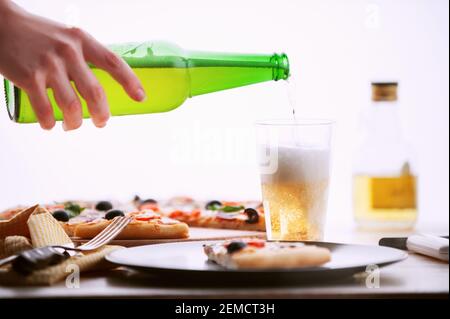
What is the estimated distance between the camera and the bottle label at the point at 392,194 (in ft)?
5.69

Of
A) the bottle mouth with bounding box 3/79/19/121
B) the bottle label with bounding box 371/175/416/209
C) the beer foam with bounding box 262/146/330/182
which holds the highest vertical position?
Result: the bottle mouth with bounding box 3/79/19/121

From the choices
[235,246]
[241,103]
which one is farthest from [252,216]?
[241,103]

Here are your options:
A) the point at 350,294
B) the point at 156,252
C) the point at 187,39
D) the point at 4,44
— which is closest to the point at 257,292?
the point at 350,294

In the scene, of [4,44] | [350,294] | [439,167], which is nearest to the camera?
[350,294]

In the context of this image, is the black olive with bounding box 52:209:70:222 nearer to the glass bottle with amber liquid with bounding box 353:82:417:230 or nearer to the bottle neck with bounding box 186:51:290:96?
the bottle neck with bounding box 186:51:290:96

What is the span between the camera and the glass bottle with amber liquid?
1.74m

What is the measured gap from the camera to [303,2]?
2.76 m

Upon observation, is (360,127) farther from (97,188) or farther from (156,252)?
(156,252)

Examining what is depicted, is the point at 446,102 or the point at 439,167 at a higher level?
the point at 446,102

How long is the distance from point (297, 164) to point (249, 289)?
413mm

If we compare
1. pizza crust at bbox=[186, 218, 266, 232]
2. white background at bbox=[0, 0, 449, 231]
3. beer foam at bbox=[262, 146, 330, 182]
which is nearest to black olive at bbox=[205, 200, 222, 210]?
pizza crust at bbox=[186, 218, 266, 232]

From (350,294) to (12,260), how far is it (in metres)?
0.40

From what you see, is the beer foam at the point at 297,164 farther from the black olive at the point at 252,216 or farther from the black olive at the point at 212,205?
the black olive at the point at 212,205
